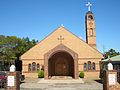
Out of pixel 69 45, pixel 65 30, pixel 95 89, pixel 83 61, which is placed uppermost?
pixel 65 30

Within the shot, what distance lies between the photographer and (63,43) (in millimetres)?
41750

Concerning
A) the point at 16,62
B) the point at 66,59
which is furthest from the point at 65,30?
the point at 16,62

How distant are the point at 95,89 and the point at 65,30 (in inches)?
811

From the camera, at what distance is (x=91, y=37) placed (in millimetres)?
46062

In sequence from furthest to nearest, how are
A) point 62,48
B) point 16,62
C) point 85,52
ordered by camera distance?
point 16,62
point 85,52
point 62,48

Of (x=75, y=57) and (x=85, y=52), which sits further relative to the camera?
(x=85, y=52)

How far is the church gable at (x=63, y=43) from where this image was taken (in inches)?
1625

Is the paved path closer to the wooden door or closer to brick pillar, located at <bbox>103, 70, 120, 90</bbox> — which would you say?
brick pillar, located at <bbox>103, 70, 120, 90</bbox>

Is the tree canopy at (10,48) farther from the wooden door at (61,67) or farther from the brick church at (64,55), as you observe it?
the wooden door at (61,67)

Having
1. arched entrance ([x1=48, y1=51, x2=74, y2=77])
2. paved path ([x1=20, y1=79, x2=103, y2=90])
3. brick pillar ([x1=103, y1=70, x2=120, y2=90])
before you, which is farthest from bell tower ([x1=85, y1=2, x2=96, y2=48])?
brick pillar ([x1=103, y1=70, x2=120, y2=90])

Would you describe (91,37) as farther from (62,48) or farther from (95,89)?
(95,89)

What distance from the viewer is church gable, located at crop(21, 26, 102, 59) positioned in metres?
41.3

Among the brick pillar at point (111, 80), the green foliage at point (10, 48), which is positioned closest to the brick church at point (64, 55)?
the green foliage at point (10, 48)

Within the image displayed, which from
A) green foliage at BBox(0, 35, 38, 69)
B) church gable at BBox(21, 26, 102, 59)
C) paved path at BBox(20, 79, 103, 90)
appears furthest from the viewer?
green foliage at BBox(0, 35, 38, 69)
